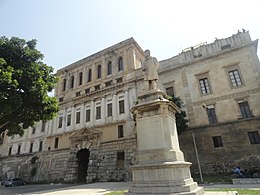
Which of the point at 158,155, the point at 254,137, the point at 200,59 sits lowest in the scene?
the point at 158,155

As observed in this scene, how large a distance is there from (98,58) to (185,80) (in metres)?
13.8

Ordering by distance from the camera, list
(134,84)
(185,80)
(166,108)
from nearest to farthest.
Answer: (166,108), (185,80), (134,84)

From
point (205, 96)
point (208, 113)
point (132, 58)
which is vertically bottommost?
point (208, 113)

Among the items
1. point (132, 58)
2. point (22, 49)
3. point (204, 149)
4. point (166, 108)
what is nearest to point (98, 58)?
point (132, 58)

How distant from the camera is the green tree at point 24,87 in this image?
1041 cm

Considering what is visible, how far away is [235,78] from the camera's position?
1842 centimetres

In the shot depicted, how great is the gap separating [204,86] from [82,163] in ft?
58.2

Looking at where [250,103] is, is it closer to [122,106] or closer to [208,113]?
[208,113]

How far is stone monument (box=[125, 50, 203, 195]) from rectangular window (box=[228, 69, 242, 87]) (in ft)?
46.3

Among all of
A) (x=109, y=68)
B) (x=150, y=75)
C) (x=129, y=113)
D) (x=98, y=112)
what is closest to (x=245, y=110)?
(x=129, y=113)

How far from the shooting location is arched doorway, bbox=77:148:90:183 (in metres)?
22.9

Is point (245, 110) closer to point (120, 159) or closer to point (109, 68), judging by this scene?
point (120, 159)

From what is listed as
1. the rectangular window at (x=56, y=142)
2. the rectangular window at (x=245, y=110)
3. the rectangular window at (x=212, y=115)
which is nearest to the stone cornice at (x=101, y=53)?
the rectangular window at (x=56, y=142)

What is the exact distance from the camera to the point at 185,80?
821 inches
